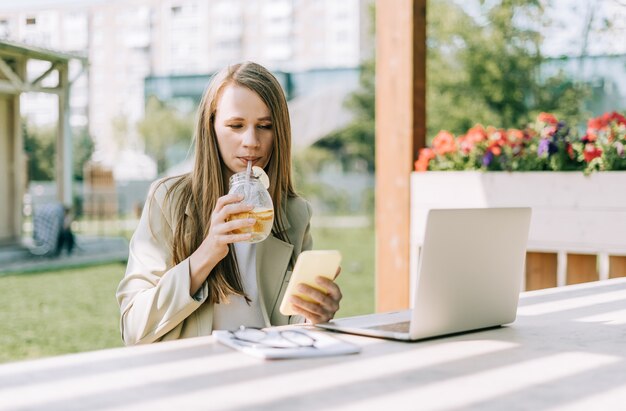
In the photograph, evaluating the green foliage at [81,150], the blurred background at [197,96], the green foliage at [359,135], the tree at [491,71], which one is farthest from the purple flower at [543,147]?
the green foliage at [359,135]

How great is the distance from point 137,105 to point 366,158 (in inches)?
185

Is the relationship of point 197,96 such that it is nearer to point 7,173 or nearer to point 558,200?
point 7,173

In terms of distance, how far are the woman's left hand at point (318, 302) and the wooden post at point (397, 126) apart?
228cm

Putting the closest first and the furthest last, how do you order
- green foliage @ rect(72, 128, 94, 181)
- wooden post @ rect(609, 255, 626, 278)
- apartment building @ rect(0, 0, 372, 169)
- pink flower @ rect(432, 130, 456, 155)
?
wooden post @ rect(609, 255, 626, 278) < pink flower @ rect(432, 130, 456, 155) < green foliage @ rect(72, 128, 94, 181) < apartment building @ rect(0, 0, 372, 169)

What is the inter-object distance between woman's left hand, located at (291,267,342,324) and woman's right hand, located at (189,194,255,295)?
129mm

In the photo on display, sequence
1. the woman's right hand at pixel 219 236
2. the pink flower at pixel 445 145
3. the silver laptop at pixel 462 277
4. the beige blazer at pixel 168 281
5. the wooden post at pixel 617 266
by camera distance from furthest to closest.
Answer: the pink flower at pixel 445 145, the wooden post at pixel 617 266, the beige blazer at pixel 168 281, the woman's right hand at pixel 219 236, the silver laptop at pixel 462 277

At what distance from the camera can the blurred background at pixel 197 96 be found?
7574 mm

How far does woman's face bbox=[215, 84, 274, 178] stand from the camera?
1.62 m

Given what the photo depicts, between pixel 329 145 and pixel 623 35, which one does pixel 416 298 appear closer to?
pixel 623 35

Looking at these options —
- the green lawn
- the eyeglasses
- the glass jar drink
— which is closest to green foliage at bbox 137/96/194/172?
the green lawn

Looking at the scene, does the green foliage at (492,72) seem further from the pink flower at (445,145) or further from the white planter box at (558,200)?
the white planter box at (558,200)

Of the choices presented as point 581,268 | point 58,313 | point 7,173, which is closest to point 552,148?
point 581,268

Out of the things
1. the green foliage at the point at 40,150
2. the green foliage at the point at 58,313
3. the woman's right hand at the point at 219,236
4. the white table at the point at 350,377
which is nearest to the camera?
the white table at the point at 350,377

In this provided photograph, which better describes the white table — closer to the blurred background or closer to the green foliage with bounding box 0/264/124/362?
the blurred background
